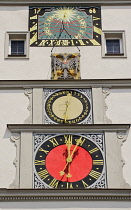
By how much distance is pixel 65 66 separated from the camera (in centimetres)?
1371

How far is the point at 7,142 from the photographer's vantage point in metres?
12.8

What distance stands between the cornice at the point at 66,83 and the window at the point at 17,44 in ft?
2.28

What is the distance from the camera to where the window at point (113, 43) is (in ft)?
45.9

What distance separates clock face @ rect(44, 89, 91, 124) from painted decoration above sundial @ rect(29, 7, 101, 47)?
1.11 metres

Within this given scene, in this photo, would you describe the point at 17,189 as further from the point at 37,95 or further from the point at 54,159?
the point at 37,95

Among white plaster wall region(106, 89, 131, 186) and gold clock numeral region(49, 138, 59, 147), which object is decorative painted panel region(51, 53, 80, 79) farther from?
gold clock numeral region(49, 138, 59, 147)

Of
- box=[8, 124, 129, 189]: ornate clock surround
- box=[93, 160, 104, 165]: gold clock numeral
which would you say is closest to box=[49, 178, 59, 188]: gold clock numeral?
box=[8, 124, 129, 189]: ornate clock surround

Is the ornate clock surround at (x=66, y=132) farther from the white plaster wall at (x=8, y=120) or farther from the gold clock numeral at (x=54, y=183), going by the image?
the gold clock numeral at (x=54, y=183)

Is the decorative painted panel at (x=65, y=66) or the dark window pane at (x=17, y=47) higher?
the dark window pane at (x=17, y=47)

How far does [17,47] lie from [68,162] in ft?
9.08

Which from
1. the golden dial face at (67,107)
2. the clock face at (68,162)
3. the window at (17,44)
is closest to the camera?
the clock face at (68,162)

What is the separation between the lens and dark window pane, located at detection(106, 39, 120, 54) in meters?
14.1

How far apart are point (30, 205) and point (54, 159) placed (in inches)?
39.6
